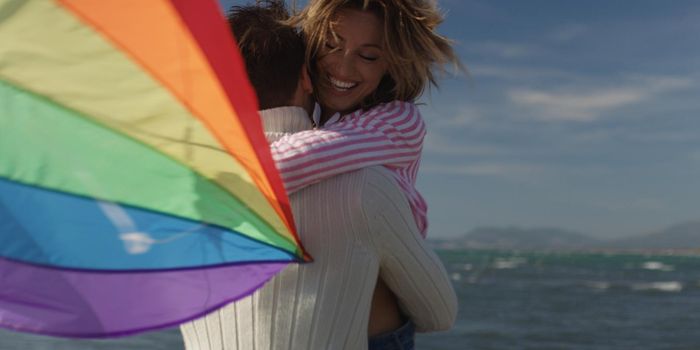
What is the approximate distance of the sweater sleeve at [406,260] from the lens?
1228 millimetres

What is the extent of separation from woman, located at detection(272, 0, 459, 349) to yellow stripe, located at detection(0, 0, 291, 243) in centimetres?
25

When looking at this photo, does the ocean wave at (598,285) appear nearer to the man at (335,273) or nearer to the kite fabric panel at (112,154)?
the man at (335,273)

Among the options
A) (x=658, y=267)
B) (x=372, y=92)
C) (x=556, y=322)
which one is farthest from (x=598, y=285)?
(x=372, y=92)

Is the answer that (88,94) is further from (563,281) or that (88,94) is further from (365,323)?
(563,281)

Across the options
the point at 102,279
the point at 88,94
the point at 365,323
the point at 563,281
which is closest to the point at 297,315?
the point at 365,323

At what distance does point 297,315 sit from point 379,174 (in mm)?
227

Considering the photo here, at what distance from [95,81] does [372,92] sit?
752mm

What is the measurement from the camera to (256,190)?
1028mm

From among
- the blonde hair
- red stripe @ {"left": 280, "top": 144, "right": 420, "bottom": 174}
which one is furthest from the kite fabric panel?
the blonde hair

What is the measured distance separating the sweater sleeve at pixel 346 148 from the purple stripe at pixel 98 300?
0.25m

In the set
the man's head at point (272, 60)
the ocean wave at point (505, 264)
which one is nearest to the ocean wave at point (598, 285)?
the ocean wave at point (505, 264)

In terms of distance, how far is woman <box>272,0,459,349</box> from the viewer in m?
1.24

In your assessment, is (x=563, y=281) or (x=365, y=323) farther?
(x=563, y=281)

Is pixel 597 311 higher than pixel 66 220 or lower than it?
lower
